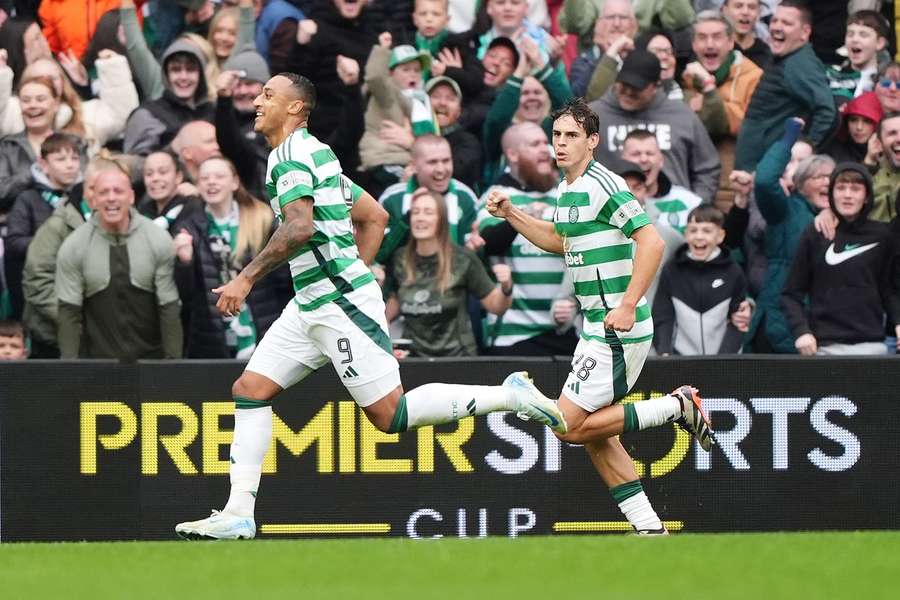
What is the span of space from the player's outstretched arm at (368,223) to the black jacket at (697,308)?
3.12 m

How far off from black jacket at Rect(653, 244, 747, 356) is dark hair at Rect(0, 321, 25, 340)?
13.9 ft

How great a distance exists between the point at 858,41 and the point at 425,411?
6198 millimetres

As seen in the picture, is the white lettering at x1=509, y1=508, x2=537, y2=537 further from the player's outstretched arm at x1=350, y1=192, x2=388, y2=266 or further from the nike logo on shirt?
the nike logo on shirt

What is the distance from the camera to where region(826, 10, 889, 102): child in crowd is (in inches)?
536

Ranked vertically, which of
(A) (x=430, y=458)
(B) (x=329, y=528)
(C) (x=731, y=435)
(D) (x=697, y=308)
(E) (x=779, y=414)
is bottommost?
(B) (x=329, y=528)

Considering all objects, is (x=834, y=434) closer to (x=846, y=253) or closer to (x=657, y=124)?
(x=846, y=253)

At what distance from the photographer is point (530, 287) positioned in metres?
12.3

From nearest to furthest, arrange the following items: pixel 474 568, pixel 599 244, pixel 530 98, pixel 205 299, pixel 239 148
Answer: pixel 474 568 → pixel 599 244 → pixel 205 299 → pixel 239 148 → pixel 530 98

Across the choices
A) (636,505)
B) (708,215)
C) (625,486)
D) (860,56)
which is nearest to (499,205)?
(625,486)

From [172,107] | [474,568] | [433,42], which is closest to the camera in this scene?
[474,568]

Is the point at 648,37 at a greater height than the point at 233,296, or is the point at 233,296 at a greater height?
the point at 648,37

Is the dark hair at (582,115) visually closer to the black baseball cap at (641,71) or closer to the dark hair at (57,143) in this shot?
the black baseball cap at (641,71)

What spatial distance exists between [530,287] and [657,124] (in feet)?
5.41

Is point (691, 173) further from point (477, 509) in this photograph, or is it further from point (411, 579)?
point (411, 579)
